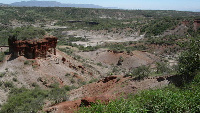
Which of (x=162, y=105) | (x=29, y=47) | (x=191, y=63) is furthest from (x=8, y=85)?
(x=191, y=63)

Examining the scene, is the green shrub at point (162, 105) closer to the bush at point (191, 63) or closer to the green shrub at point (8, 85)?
the bush at point (191, 63)

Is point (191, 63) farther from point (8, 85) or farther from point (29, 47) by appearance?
point (29, 47)

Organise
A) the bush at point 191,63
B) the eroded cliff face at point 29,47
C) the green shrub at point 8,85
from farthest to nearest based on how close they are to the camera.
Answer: the eroded cliff face at point 29,47, the green shrub at point 8,85, the bush at point 191,63

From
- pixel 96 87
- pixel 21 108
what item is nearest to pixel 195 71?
pixel 96 87

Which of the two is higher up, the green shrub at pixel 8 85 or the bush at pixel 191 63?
the bush at pixel 191 63

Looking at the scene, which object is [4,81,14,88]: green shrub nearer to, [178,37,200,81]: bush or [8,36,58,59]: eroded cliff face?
[8,36,58,59]: eroded cliff face

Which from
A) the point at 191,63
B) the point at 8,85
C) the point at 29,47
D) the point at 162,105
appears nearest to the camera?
the point at 162,105

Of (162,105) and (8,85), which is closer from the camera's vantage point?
(162,105)

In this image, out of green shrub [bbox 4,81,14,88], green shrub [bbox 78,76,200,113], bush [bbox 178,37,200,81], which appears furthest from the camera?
green shrub [bbox 4,81,14,88]

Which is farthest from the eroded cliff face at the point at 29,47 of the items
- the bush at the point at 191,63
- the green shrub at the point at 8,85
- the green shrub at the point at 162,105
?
the green shrub at the point at 162,105

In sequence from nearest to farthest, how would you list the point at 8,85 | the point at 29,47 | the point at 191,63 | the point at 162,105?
the point at 162,105 < the point at 191,63 < the point at 8,85 < the point at 29,47

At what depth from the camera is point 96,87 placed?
49.5 ft

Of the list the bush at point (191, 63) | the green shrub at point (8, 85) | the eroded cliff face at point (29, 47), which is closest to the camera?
the bush at point (191, 63)

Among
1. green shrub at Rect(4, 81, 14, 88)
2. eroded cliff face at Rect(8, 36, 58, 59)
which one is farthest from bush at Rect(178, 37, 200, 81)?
eroded cliff face at Rect(8, 36, 58, 59)
